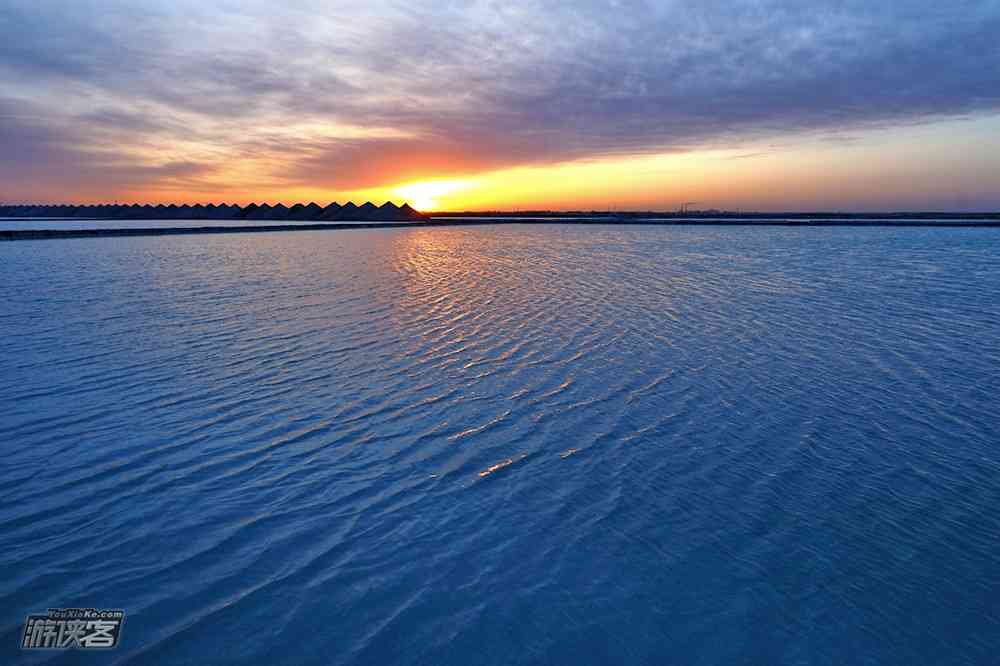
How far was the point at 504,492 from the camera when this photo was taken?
641 cm

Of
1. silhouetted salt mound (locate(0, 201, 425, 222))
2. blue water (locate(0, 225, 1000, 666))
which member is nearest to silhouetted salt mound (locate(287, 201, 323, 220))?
silhouetted salt mound (locate(0, 201, 425, 222))

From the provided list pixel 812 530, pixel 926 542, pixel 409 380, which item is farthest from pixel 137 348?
pixel 926 542

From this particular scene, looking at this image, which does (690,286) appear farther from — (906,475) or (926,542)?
(926,542)

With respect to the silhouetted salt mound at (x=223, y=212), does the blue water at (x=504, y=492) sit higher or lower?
lower

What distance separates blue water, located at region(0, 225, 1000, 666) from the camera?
4.36 meters

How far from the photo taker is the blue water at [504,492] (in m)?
4.36

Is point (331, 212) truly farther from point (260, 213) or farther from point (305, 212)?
point (260, 213)

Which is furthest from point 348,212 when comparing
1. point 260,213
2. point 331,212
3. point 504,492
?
point 504,492

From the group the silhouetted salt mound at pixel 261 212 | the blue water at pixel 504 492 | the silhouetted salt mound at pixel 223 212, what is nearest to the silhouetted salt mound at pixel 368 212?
the silhouetted salt mound at pixel 261 212

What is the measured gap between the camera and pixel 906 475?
681 cm

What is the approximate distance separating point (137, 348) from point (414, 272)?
54.3ft

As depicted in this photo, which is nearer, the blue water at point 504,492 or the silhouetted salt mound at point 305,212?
the blue water at point 504,492

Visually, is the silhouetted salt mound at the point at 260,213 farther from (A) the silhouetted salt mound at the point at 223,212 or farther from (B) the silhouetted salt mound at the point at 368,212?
(B) the silhouetted salt mound at the point at 368,212

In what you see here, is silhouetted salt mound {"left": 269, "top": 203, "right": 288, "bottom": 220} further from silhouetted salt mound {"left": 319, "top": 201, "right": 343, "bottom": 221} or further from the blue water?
the blue water
